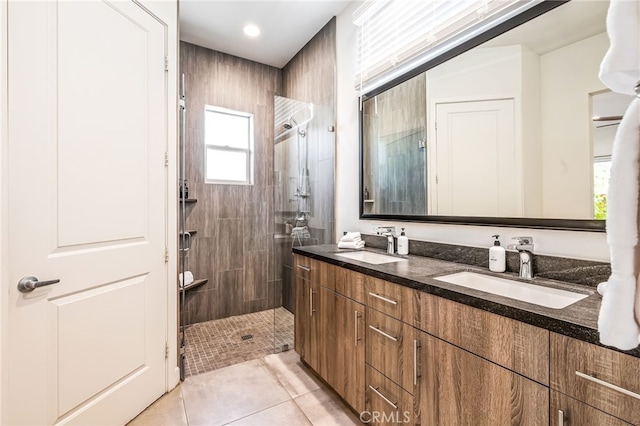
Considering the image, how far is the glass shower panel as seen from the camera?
9.41 ft

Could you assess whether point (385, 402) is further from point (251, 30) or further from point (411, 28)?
point (251, 30)

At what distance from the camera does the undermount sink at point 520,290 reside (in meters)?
1.11

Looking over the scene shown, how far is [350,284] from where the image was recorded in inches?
65.9

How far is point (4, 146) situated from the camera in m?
1.19

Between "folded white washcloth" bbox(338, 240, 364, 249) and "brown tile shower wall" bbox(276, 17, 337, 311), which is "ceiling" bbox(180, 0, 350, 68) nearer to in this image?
"brown tile shower wall" bbox(276, 17, 337, 311)

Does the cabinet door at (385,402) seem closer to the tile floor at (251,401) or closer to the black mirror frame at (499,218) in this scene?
the tile floor at (251,401)

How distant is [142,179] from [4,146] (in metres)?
0.63

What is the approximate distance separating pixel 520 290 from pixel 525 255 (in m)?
0.17

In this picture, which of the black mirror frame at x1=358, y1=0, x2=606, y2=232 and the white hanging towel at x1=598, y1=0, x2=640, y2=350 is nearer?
the white hanging towel at x1=598, y1=0, x2=640, y2=350

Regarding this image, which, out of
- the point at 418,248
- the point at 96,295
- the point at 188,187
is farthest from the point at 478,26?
the point at 188,187

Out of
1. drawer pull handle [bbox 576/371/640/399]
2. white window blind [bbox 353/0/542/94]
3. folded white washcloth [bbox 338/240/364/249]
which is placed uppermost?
white window blind [bbox 353/0/542/94]

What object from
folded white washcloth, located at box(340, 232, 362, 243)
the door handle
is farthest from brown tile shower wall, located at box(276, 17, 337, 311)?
the door handle

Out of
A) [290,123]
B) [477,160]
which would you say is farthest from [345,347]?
[290,123]

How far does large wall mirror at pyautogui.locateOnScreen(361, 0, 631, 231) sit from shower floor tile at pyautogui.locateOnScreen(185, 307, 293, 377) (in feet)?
5.25
